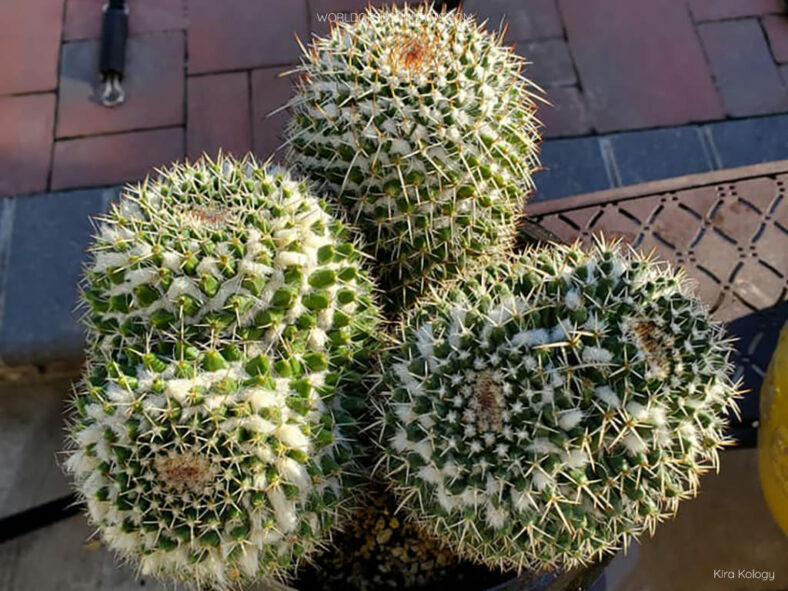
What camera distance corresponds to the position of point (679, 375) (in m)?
0.82

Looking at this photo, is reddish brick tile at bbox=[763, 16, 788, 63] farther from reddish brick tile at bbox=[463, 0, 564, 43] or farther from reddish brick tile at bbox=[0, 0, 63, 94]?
reddish brick tile at bbox=[0, 0, 63, 94]

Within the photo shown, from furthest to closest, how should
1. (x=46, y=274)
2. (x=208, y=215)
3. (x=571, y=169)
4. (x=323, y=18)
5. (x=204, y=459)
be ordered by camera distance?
(x=323, y=18) → (x=571, y=169) → (x=46, y=274) → (x=208, y=215) → (x=204, y=459)

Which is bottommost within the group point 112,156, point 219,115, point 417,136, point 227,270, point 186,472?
point 186,472

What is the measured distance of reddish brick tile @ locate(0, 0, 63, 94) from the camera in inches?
80.0

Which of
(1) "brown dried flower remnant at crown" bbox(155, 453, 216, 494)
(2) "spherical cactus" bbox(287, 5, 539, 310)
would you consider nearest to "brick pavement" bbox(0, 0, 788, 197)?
(2) "spherical cactus" bbox(287, 5, 539, 310)

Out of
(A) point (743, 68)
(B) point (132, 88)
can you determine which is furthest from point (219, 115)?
(A) point (743, 68)

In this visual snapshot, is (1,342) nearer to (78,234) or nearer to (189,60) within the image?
(78,234)

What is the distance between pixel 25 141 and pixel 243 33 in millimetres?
617

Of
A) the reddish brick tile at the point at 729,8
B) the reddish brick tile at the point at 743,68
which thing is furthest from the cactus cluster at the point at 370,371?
the reddish brick tile at the point at 729,8

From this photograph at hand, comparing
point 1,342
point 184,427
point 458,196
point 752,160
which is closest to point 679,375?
point 458,196

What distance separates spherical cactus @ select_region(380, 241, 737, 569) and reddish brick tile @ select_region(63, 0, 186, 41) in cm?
157

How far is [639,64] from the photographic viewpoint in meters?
2.07

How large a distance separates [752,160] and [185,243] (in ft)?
5.14

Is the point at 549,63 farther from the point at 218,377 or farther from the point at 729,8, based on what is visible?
the point at 218,377
